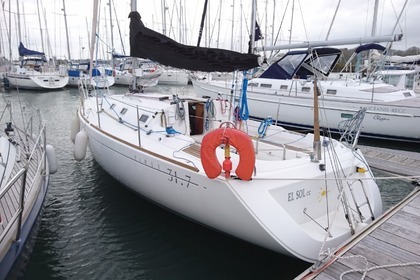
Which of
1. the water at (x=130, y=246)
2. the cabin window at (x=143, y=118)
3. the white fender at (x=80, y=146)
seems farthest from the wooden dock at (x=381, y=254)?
the white fender at (x=80, y=146)

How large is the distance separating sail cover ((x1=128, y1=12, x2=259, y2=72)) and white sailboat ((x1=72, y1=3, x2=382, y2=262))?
0.03m

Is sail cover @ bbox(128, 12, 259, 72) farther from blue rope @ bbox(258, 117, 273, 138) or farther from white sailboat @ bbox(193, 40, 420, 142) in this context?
white sailboat @ bbox(193, 40, 420, 142)

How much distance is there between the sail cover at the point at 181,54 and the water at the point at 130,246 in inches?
95.0

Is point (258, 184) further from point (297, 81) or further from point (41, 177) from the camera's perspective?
point (297, 81)

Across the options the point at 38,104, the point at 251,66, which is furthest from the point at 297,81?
the point at 38,104

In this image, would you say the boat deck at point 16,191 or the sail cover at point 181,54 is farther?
the sail cover at point 181,54

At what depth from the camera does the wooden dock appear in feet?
10.0

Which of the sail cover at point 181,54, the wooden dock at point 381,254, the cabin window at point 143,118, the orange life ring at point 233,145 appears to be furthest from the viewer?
the cabin window at point 143,118

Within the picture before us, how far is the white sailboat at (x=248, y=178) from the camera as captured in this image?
338cm

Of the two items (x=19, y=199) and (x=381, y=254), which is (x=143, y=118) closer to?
(x=19, y=199)

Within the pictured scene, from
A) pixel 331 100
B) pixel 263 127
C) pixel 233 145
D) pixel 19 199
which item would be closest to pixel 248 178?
pixel 233 145

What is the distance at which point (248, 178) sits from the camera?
3385 mm

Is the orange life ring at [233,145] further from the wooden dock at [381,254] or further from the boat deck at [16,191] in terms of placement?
the boat deck at [16,191]

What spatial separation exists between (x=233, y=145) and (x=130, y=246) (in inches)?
91.4
